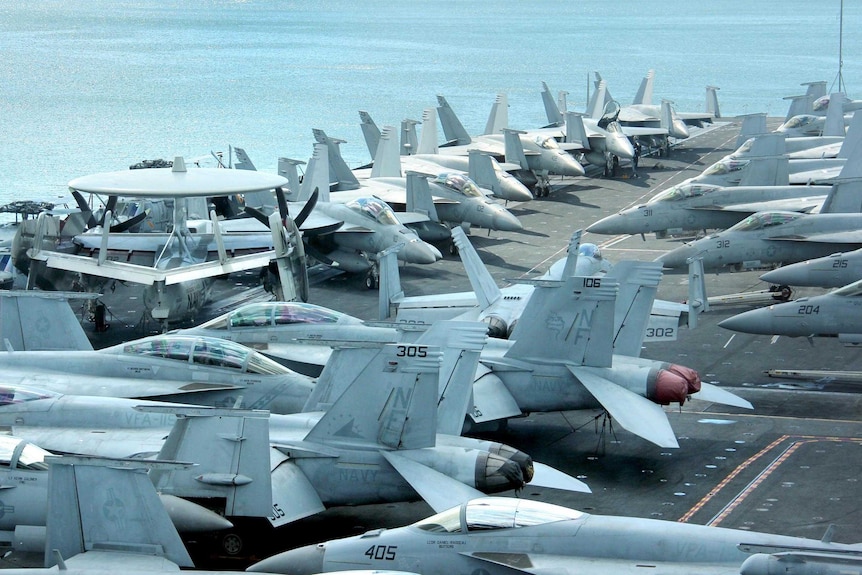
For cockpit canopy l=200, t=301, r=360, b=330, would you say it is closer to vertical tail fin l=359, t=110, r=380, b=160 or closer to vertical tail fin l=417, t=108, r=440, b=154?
vertical tail fin l=417, t=108, r=440, b=154

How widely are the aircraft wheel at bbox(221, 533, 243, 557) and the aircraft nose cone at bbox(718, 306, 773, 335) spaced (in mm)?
16021

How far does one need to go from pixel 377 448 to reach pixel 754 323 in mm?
14156

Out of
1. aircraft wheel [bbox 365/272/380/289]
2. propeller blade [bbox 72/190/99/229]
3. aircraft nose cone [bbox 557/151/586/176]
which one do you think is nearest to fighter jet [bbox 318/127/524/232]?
aircraft wheel [bbox 365/272/380/289]

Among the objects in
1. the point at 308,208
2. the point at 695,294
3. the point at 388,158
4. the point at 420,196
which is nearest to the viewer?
the point at 695,294

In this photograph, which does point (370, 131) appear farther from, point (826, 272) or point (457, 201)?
point (826, 272)

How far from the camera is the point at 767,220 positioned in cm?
3691

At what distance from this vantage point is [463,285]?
39.0 meters

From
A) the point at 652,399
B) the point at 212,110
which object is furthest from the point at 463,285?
the point at 212,110

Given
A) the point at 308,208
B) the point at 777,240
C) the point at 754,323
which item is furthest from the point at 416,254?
the point at 754,323

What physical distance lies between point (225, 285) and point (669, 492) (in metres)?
21.6

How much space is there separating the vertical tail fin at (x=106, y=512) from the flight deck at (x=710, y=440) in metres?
3.46

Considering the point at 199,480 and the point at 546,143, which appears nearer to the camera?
the point at 199,480

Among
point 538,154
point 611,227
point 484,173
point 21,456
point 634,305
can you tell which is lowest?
point 21,456

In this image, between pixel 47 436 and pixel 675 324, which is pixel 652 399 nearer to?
pixel 675 324
